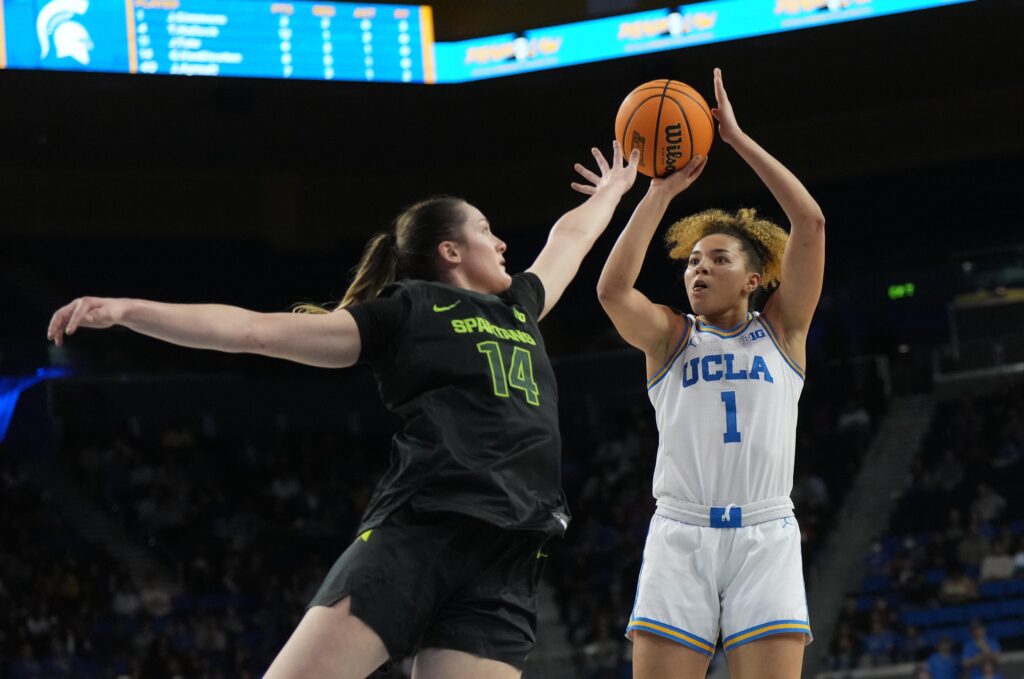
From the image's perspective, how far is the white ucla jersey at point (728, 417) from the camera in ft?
13.8

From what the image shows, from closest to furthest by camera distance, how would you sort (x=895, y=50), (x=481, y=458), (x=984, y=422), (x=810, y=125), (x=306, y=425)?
(x=481, y=458) → (x=895, y=50) → (x=984, y=422) → (x=810, y=125) → (x=306, y=425)

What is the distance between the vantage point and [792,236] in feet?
14.5

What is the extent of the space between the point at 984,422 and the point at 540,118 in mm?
5812

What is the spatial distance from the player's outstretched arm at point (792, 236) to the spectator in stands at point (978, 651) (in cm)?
747

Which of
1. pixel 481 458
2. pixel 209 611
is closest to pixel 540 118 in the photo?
pixel 209 611

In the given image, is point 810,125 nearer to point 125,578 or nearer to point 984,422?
point 984,422

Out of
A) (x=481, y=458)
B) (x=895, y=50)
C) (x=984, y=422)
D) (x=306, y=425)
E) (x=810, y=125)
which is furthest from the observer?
(x=306, y=425)

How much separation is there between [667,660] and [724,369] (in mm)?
994

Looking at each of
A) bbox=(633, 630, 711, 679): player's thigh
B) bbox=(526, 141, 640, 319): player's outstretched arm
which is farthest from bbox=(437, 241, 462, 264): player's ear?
bbox=(633, 630, 711, 679): player's thigh

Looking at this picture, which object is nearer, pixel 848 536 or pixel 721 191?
pixel 848 536

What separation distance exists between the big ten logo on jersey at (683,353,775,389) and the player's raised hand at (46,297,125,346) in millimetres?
2287

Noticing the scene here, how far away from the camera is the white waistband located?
4.15 meters

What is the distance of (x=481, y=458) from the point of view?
9.82 feet

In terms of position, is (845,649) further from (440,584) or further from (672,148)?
(440,584)
